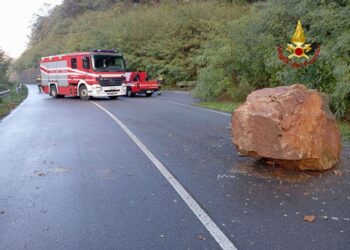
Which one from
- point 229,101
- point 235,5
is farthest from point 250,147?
point 235,5

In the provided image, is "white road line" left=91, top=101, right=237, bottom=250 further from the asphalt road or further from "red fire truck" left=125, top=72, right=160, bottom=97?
"red fire truck" left=125, top=72, right=160, bottom=97

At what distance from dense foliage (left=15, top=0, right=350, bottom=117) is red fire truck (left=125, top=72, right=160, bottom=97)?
318 centimetres

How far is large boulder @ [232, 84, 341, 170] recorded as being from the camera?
6.26 metres

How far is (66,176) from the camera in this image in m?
6.55

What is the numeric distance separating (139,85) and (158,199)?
21336 millimetres

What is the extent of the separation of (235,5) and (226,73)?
19659 millimetres

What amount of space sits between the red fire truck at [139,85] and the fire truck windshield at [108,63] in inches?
65.9

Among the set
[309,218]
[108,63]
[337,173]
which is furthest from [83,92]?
[309,218]

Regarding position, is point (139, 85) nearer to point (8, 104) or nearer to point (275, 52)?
point (8, 104)

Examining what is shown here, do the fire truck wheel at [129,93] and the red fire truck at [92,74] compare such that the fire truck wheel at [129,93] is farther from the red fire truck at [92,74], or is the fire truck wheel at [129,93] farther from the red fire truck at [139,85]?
Answer: the red fire truck at [92,74]

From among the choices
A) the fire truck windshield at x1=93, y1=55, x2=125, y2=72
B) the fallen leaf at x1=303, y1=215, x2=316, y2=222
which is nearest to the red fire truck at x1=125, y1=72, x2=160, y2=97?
the fire truck windshield at x1=93, y1=55, x2=125, y2=72

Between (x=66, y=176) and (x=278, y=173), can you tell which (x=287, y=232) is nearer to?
(x=278, y=173)

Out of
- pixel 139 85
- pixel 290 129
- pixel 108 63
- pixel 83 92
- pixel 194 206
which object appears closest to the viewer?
pixel 194 206

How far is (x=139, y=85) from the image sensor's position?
26250mm
